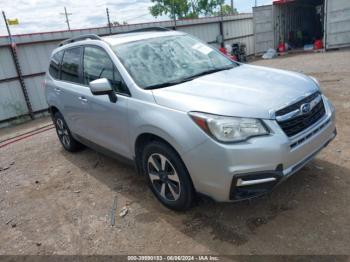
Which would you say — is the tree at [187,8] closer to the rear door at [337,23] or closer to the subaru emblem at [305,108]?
the rear door at [337,23]

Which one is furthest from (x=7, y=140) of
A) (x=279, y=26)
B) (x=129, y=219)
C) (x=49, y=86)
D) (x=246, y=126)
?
(x=279, y=26)

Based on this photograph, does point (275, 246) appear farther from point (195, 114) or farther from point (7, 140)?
point (7, 140)

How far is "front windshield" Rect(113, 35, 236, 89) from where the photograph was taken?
3.44m

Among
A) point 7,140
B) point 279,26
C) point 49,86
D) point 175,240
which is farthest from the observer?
point 279,26

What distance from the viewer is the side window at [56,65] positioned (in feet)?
16.9

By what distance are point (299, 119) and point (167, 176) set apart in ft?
4.51

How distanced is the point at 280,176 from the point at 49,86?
4207 millimetres

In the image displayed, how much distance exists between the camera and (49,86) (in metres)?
5.38

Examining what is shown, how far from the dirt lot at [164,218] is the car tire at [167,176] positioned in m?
0.18

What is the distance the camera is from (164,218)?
3338 mm

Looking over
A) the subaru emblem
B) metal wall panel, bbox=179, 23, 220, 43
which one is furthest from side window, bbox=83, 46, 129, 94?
metal wall panel, bbox=179, 23, 220, 43

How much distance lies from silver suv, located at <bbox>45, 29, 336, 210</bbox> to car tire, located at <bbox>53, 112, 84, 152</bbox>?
36.4 inches

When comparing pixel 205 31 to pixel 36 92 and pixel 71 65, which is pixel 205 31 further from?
pixel 71 65

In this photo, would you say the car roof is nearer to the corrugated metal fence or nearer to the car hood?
the car hood
